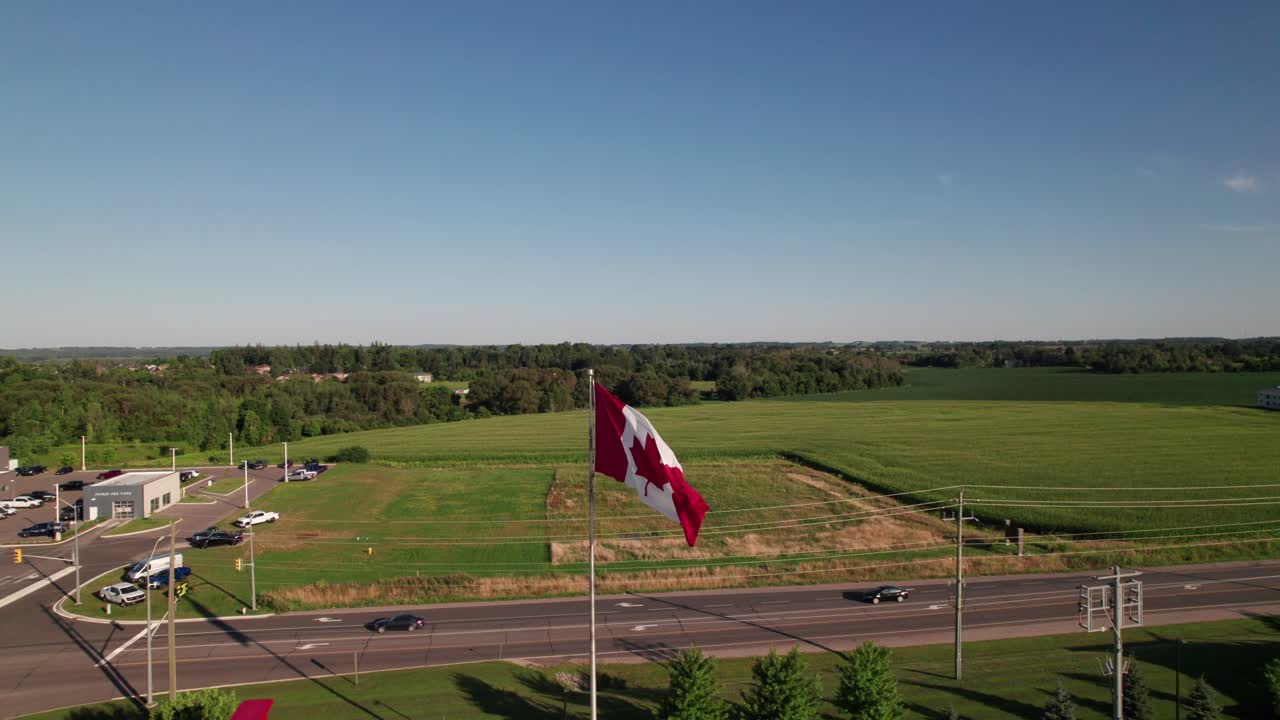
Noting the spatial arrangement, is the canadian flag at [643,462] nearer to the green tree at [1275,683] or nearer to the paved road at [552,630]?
the paved road at [552,630]

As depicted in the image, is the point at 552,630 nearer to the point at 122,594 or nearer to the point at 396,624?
the point at 396,624

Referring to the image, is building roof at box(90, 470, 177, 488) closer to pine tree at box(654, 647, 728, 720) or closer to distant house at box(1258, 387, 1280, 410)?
pine tree at box(654, 647, 728, 720)

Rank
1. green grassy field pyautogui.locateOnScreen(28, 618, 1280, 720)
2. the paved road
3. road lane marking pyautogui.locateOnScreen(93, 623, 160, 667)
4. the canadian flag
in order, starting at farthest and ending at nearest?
road lane marking pyautogui.locateOnScreen(93, 623, 160, 667) < the paved road < green grassy field pyautogui.locateOnScreen(28, 618, 1280, 720) < the canadian flag

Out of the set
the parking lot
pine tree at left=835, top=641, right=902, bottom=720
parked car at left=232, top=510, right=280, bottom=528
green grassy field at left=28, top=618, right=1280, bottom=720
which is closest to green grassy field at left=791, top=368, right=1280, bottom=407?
green grassy field at left=28, top=618, right=1280, bottom=720

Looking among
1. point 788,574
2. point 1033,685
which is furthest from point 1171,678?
point 788,574

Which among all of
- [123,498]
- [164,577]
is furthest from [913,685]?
[123,498]

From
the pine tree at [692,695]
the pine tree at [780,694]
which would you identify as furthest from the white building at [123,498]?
the pine tree at [780,694]

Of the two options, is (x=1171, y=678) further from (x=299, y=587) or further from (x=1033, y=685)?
(x=299, y=587)
